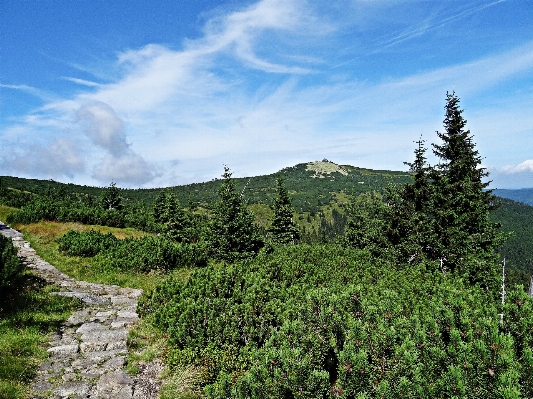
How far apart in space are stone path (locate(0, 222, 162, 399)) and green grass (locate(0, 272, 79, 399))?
21 centimetres

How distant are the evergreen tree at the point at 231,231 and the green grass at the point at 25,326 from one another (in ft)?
41.0

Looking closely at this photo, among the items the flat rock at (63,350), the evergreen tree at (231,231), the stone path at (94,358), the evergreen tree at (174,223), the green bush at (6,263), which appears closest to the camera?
the stone path at (94,358)

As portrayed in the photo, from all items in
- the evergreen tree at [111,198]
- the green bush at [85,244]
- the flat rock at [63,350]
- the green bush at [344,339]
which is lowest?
the flat rock at [63,350]

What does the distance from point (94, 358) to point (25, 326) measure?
89.4 inches

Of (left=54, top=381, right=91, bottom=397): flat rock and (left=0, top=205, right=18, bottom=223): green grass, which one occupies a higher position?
(left=0, top=205, right=18, bottom=223): green grass

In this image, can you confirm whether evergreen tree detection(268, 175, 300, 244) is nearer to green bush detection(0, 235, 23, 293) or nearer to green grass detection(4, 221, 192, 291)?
green grass detection(4, 221, 192, 291)

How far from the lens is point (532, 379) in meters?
3.23

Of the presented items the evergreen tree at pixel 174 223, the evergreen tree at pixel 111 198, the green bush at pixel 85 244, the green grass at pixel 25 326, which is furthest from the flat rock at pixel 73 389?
the evergreen tree at pixel 111 198

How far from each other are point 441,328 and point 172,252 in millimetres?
12967

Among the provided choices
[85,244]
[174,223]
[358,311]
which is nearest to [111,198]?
[174,223]

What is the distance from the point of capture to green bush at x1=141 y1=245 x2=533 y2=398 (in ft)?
11.5

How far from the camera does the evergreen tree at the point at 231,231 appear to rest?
22.9 m

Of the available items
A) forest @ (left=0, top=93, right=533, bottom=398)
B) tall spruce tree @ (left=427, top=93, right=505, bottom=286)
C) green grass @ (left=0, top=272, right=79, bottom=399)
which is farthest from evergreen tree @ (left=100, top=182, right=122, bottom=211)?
tall spruce tree @ (left=427, top=93, right=505, bottom=286)

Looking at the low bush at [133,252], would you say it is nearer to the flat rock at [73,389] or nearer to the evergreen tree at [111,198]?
the flat rock at [73,389]
